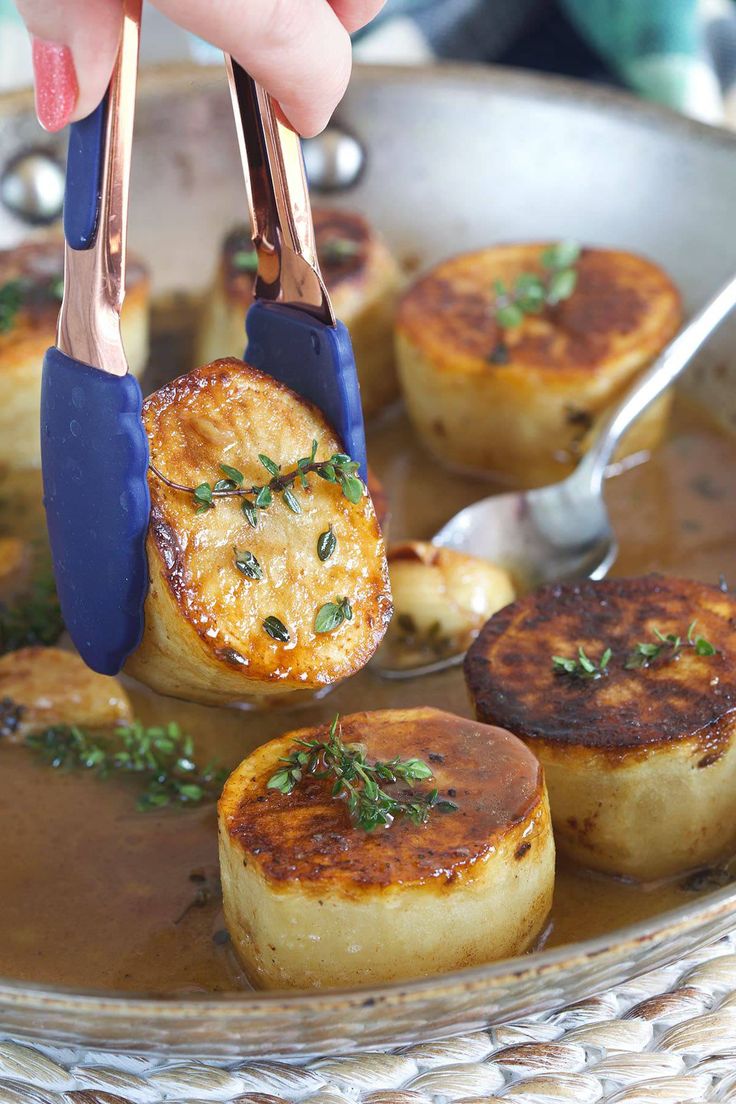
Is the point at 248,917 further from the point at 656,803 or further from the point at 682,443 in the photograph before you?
the point at 682,443

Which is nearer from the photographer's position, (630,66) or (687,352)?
(687,352)

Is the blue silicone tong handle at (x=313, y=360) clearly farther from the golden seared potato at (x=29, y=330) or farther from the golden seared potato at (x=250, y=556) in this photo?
the golden seared potato at (x=29, y=330)

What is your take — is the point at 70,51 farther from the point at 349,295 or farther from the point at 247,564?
the point at 349,295

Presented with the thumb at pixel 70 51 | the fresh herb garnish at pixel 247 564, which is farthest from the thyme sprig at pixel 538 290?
the thumb at pixel 70 51

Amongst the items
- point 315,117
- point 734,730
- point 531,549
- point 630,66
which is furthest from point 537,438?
point 630,66

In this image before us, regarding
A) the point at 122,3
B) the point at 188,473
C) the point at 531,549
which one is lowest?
the point at 531,549

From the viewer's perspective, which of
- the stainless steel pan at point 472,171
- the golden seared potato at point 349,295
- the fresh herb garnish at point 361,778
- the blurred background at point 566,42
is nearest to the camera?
the fresh herb garnish at point 361,778

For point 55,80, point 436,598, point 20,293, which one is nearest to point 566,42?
point 20,293
